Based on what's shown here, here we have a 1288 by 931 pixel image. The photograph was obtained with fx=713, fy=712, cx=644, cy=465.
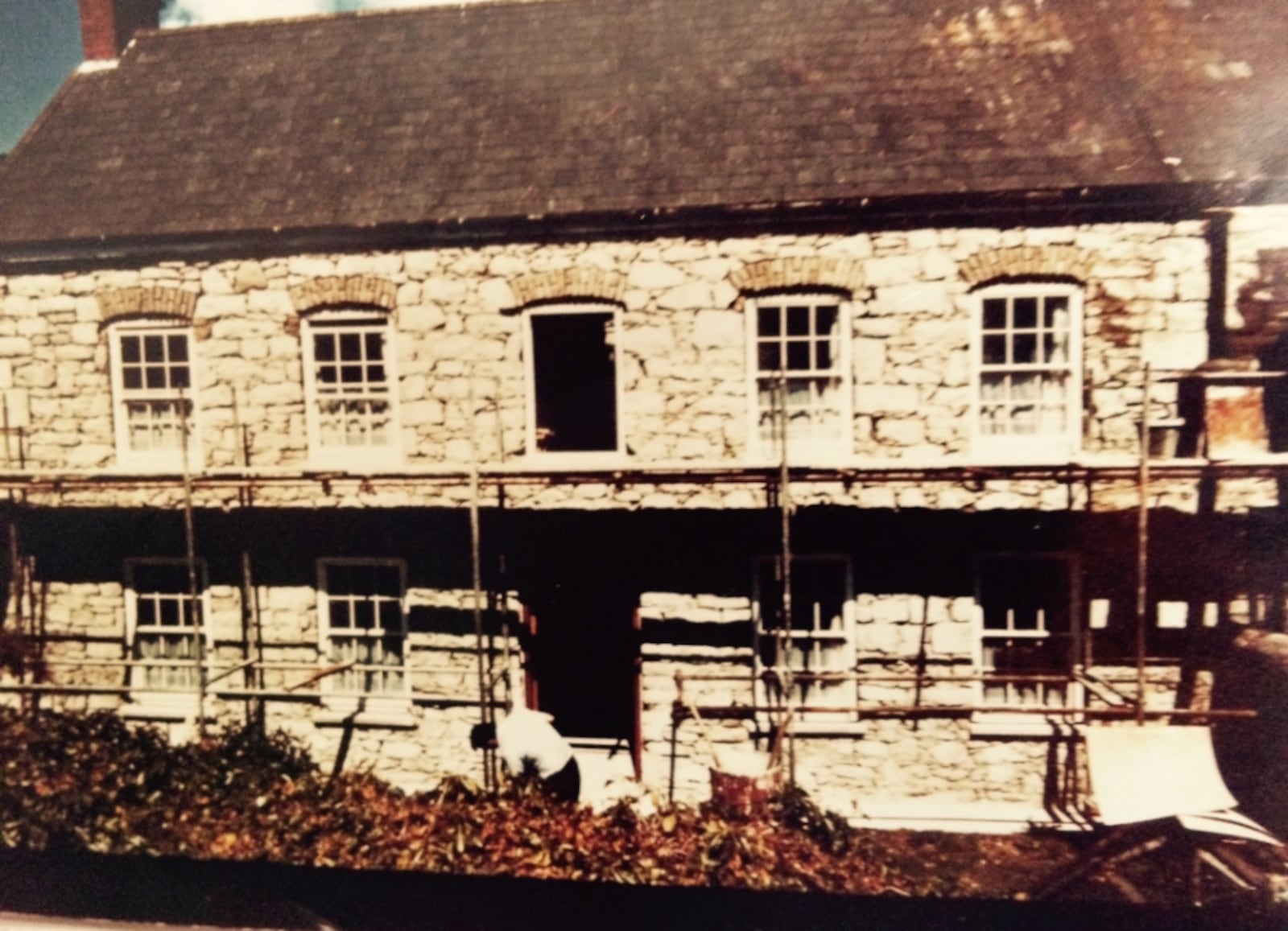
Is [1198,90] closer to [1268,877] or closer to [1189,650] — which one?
[1189,650]

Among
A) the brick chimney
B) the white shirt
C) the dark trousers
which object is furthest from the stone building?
the dark trousers

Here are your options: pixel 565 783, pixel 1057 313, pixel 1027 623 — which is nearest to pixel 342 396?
pixel 565 783

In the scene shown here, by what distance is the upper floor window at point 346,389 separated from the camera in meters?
4.80

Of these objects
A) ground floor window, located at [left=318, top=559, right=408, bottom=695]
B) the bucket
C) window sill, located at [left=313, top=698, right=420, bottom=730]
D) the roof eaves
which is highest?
the roof eaves

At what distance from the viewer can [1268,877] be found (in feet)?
11.5

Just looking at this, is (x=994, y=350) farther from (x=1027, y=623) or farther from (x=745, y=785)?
(x=745, y=785)

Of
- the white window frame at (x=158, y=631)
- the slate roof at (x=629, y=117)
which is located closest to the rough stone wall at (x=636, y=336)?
the slate roof at (x=629, y=117)

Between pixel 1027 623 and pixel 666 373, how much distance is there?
10.4 feet

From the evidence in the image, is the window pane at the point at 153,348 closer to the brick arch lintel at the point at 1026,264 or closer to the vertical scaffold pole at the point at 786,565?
the vertical scaffold pole at the point at 786,565

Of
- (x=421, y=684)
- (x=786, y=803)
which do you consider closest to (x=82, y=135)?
(x=421, y=684)

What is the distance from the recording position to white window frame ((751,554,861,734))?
520 centimetres

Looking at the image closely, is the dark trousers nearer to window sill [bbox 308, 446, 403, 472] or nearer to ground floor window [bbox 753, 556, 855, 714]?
ground floor window [bbox 753, 556, 855, 714]

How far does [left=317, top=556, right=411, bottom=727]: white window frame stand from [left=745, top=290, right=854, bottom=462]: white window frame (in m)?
2.66

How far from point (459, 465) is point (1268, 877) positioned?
16.0 feet
